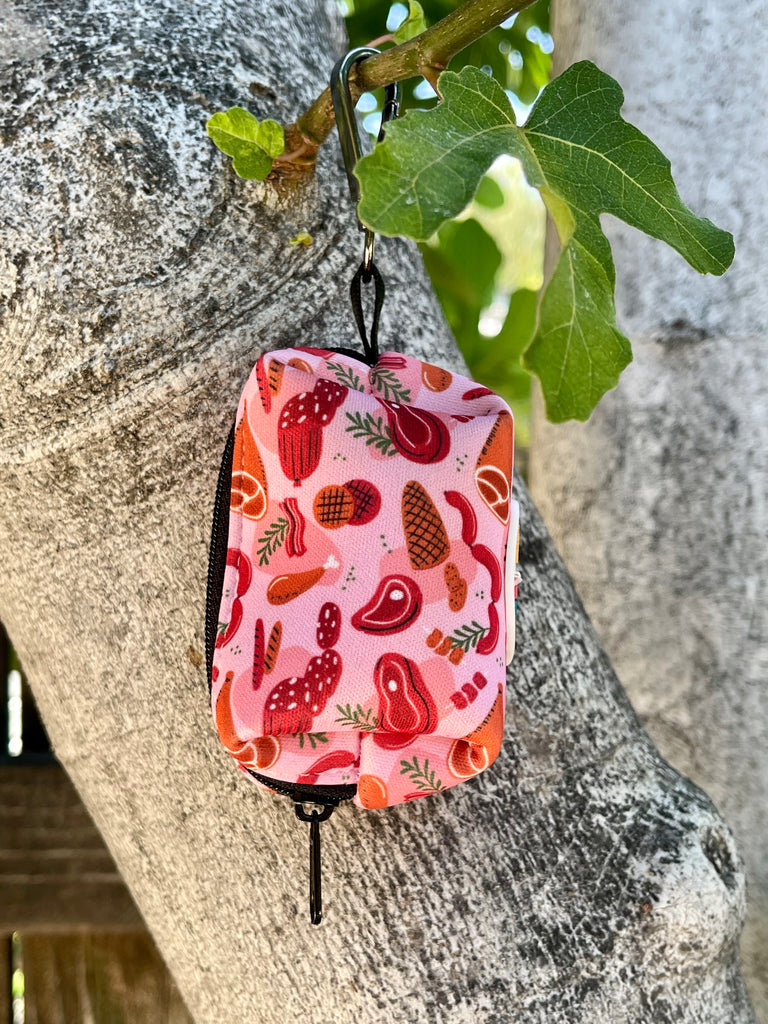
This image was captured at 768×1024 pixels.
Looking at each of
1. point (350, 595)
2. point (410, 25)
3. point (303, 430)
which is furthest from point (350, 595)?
point (410, 25)

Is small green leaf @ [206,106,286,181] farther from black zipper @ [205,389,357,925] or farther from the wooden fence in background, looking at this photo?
the wooden fence in background

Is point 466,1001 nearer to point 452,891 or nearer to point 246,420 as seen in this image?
point 452,891

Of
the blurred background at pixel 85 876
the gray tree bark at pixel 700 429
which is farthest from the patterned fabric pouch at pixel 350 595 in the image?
the blurred background at pixel 85 876

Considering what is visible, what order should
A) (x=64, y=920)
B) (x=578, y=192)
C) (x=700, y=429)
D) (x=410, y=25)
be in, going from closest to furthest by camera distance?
(x=578, y=192) < (x=410, y=25) < (x=700, y=429) < (x=64, y=920)

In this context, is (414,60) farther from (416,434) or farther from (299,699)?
(299,699)

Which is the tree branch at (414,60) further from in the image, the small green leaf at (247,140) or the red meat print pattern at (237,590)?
the red meat print pattern at (237,590)

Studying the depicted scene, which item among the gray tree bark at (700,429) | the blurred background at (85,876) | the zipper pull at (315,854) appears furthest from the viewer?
the blurred background at (85,876)
